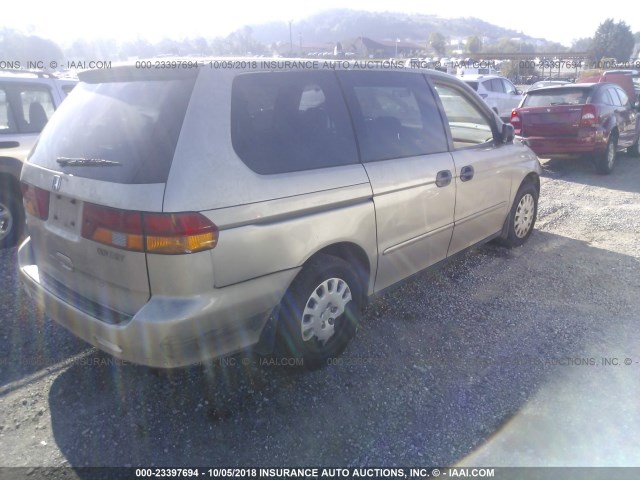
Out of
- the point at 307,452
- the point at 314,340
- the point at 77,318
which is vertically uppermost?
the point at 77,318

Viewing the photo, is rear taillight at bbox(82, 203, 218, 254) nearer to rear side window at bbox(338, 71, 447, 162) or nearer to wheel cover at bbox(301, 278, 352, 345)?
wheel cover at bbox(301, 278, 352, 345)

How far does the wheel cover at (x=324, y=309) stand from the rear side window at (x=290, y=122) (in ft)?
2.40

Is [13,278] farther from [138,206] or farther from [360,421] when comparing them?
[360,421]

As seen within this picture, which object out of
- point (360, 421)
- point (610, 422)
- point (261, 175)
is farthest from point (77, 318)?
point (610, 422)

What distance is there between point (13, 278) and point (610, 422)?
184 inches

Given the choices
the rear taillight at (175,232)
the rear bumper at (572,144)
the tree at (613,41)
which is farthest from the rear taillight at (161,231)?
the tree at (613,41)

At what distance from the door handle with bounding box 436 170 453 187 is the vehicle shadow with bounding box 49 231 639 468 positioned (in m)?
1.00

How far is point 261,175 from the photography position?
2.42 m

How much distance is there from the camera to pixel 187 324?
219cm

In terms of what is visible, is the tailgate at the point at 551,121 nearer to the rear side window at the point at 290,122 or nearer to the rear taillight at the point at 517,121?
the rear taillight at the point at 517,121

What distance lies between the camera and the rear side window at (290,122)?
2.45 metres

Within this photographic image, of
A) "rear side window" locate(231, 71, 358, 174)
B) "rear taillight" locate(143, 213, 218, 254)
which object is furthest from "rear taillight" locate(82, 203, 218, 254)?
"rear side window" locate(231, 71, 358, 174)

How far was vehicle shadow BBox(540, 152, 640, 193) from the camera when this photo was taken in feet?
26.4

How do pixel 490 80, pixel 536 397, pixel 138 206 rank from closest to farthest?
pixel 138 206 → pixel 536 397 → pixel 490 80
